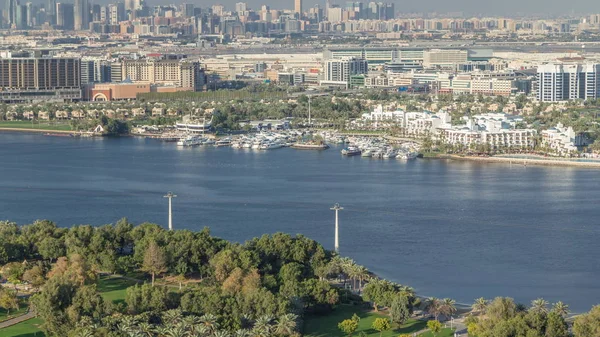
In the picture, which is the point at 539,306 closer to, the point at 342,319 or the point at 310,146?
the point at 342,319

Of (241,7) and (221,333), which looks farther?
(241,7)

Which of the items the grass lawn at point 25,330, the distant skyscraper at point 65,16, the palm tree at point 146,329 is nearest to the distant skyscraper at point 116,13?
the distant skyscraper at point 65,16

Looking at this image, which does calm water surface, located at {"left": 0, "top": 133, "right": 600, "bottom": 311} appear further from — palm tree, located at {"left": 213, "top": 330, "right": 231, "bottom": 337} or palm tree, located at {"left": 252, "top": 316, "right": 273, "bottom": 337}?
palm tree, located at {"left": 213, "top": 330, "right": 231, "bottom": 337}

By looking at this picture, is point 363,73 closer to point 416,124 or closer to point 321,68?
point 321,68

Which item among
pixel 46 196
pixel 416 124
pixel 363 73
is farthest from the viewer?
pixel 363 73

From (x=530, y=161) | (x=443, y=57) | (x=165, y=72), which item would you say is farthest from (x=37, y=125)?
(x=443, y=57)

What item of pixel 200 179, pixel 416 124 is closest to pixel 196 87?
pixel 416 124
